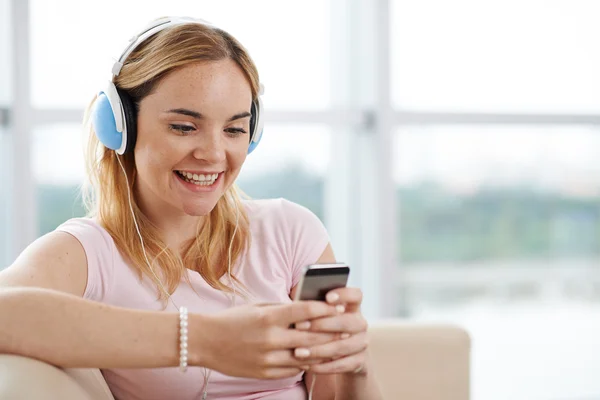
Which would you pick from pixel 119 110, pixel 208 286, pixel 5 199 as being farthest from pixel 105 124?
pixel 5 199

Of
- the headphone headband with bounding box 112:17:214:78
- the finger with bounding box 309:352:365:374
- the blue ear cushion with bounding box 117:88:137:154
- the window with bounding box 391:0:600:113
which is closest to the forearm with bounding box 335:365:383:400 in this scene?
the finger with bounding box 309:352:365:374

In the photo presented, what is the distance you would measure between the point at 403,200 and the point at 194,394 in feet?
6.11

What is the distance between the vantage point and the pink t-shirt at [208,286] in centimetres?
143

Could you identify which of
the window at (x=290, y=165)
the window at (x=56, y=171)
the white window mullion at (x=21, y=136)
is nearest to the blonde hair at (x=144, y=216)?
the white window mullion at (x=21, y=136)

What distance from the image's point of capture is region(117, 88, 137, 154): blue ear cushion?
1431 mm

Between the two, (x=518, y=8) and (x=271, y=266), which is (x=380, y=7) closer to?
(x=518, y=8)

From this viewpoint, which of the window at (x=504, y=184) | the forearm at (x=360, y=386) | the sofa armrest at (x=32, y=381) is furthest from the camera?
the window at (x=504, y=184)

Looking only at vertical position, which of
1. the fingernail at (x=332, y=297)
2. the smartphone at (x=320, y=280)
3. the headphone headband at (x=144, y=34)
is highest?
the headphone headband at (x=144, y=34)

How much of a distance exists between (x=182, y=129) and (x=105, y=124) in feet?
0.51

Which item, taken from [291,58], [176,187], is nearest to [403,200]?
[291,58]

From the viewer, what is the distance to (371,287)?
3062 mm

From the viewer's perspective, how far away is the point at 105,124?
1.43 meters

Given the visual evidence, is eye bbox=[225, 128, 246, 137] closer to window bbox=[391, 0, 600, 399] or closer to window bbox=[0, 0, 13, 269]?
window bbox=[0, 0, 13, 269]

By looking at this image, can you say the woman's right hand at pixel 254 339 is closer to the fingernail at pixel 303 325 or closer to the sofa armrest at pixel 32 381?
the fingernail at pixel 303 325
